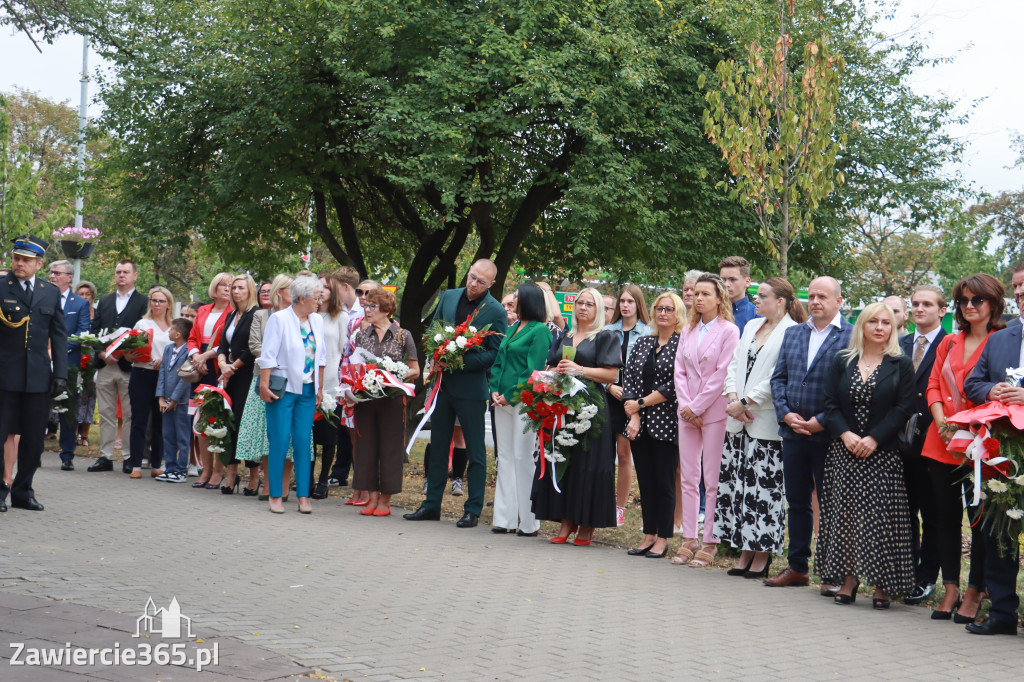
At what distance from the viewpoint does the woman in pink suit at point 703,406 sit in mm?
8727

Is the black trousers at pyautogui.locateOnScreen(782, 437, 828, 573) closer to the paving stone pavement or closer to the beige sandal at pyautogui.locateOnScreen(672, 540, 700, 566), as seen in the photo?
the paving stone pavement

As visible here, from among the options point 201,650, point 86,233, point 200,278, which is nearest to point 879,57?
point 201,650

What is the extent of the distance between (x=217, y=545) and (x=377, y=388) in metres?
2.48

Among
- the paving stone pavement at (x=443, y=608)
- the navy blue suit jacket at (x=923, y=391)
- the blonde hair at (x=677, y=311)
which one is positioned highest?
the blonde hair at (x=677, y=311)

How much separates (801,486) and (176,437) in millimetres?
7768

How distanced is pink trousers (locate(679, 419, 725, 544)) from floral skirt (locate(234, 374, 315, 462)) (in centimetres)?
434

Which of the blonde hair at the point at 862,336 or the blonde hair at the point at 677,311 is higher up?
the blonde hair at the point at 677,311

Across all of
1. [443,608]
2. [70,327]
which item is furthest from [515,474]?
[70,327]

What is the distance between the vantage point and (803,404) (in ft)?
25.8

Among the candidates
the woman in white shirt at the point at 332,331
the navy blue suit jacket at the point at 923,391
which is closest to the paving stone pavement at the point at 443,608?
the navy blue suit jacket at the point at 923,391

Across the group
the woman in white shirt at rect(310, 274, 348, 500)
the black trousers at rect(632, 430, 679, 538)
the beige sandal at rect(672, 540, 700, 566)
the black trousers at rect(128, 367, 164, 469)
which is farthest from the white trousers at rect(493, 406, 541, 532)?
the black trousers at rect(128, 367, 164, 469)

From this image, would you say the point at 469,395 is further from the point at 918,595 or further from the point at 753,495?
the point at 918,595

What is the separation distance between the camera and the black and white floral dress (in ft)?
26.9

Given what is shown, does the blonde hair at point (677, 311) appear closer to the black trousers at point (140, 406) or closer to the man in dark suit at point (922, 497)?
the man in dark suit at point (922, 497)
